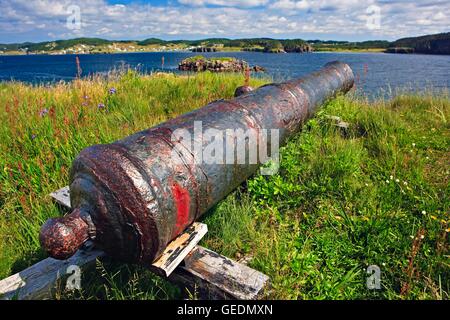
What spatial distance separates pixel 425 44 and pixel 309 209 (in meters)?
110

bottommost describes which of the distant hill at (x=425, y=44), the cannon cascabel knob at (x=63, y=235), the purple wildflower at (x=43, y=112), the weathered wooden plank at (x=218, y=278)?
the weathered wooden plank at (x=218, y=278)

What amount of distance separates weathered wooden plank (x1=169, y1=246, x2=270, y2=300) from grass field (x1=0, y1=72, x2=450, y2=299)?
4.7 inches

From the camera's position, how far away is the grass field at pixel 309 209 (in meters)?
2.28

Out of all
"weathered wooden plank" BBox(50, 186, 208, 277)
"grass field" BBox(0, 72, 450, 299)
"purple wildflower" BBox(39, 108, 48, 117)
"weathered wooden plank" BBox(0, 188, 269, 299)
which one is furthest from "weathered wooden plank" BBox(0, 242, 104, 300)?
"purple wildflower" BBox(39, 108, 48, 117)

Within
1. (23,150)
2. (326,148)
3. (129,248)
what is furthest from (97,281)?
(326,148)

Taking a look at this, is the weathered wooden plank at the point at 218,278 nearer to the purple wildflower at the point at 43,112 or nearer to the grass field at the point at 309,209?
the grass field at the point at 309,209

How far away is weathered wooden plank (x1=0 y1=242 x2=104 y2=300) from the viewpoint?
6.07 ft

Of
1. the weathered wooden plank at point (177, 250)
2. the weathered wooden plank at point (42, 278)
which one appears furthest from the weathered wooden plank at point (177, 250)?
the weathered wooden plank at point (42, 278)

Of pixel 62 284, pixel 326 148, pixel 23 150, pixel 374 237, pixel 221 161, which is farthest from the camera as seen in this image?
pixel 326 148

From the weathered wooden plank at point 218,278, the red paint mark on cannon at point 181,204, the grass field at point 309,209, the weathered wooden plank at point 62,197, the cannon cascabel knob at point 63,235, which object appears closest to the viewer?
the cannon cascabel knob at point 63,235

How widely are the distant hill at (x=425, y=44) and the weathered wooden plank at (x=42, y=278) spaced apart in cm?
10175
